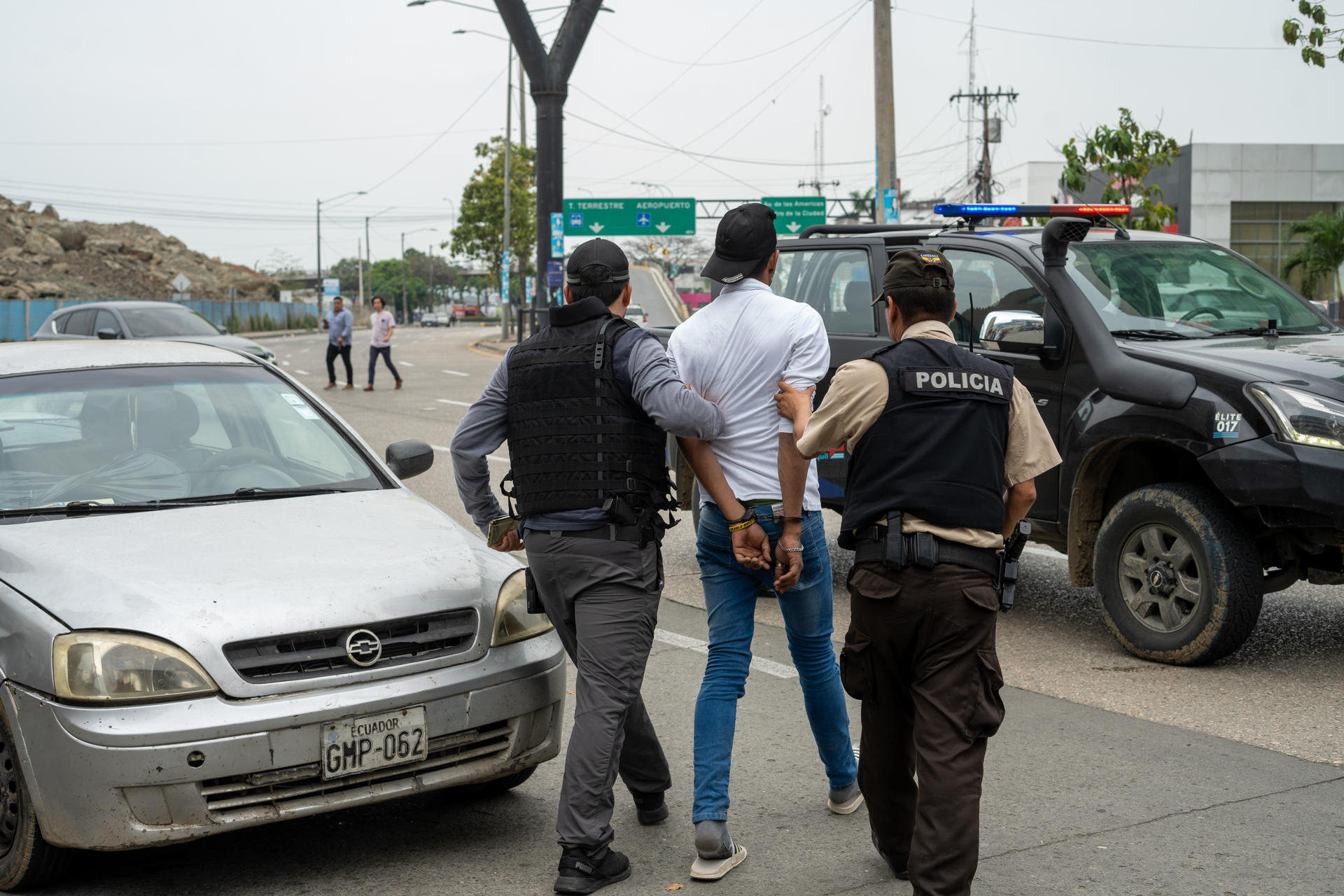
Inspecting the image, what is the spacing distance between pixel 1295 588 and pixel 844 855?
483cm

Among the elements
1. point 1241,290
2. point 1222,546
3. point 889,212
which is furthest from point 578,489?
point 889,212

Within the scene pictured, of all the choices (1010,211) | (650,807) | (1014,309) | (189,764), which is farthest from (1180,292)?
(189,764)

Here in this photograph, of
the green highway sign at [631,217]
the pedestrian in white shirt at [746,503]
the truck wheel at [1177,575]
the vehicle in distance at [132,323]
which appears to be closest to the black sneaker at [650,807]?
the pedestrian in white shirt at [746,503]

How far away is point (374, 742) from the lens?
11.7 ft

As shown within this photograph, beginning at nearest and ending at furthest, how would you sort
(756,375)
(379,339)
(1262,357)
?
1. (756,375)
2. (1262,357)
3. (379,339)

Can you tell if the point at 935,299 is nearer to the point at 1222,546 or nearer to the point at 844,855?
the point at 844,855

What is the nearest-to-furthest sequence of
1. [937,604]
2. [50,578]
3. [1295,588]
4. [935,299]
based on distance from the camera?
[937,604]
[935,299]
[50,578]
[1295,588]

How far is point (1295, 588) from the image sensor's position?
7.57 metres

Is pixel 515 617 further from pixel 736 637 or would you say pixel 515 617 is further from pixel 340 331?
pixel 340 331

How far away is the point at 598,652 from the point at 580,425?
0.63 meters

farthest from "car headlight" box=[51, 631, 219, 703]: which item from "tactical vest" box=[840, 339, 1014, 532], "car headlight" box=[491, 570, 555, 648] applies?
"tactical vest" box=[840, 339, 1014, 532]

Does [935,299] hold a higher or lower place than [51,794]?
higher

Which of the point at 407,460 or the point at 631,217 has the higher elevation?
the point at 631,217

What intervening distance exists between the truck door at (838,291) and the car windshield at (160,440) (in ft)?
9.84
